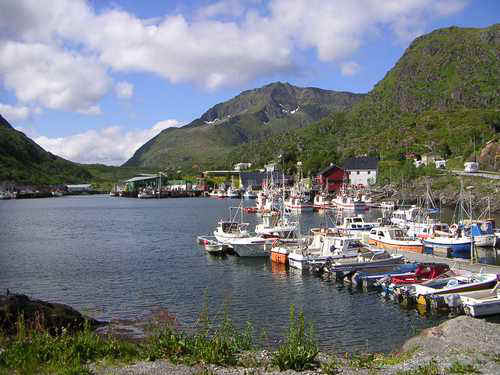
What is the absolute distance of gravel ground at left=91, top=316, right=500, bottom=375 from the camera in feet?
50.4

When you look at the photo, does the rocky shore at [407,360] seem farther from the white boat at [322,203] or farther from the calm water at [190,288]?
the white boat at [322,203]

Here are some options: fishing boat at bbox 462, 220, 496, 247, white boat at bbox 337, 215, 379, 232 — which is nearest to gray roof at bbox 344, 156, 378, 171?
white boat at bbox 337, 215, 379, 232

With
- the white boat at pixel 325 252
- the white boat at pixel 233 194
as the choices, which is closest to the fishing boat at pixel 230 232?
the white boat at pixel 325 252

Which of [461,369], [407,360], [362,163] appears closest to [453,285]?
[407,360]

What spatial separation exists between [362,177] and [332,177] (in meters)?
9.47

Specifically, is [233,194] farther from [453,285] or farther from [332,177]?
[453,285]

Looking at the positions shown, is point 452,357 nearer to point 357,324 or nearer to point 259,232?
point 357,324

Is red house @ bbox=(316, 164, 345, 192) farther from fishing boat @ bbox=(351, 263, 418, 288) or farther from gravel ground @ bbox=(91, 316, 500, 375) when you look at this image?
gravel ground @ bbox=(91, 316, 500, 375)

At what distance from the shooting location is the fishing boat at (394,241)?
49812 millimetres

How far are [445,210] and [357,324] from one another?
75.2 m

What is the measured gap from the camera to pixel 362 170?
507 ft

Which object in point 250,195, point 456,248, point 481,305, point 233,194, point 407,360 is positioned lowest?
point 481,305

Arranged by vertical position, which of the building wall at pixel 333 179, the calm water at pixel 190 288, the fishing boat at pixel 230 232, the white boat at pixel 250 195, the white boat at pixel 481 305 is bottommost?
the calm water at pixel 190 288

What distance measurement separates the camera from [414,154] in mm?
158250
